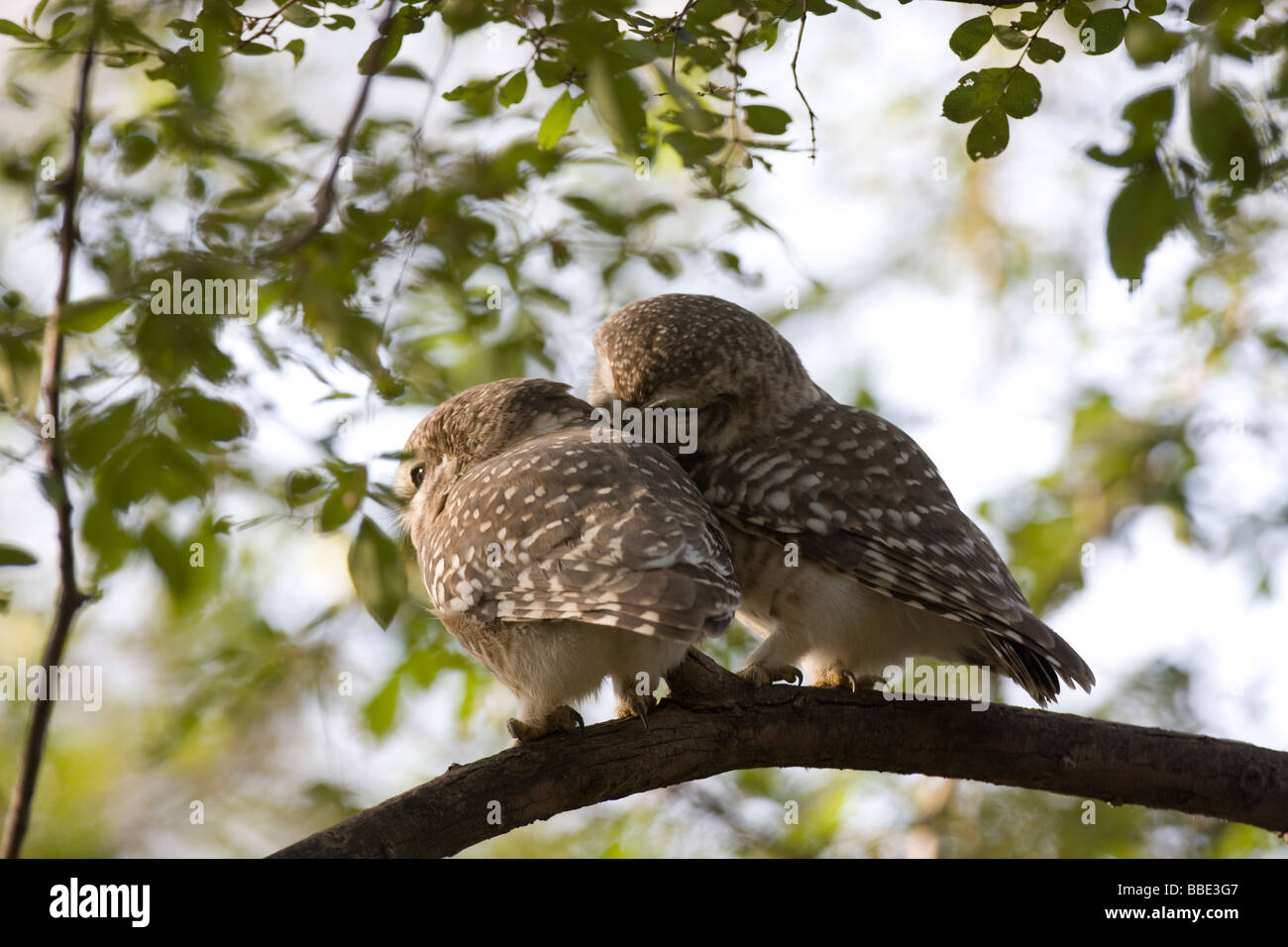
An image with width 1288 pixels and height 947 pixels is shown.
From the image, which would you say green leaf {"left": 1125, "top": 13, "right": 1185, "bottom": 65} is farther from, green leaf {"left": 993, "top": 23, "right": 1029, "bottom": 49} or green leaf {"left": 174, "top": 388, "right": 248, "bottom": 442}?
green leaf {"left": 174, "top": 388, "right": 248, "bottom": 442}

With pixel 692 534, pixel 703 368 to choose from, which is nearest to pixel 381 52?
pixel 692 534

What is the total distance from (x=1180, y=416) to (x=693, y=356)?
362 cm

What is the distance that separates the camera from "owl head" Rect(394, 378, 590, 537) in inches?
132

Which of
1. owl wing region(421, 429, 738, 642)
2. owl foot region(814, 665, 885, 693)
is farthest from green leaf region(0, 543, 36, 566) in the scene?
owl foot region(814, 665, 885, 693)

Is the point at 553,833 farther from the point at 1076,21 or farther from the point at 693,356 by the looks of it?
the point at 1076,21

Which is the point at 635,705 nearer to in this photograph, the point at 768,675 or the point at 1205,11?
the point at 768,675

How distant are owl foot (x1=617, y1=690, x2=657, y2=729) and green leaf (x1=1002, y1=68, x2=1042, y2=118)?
4.61 feet

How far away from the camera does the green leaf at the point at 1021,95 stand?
2223 mm

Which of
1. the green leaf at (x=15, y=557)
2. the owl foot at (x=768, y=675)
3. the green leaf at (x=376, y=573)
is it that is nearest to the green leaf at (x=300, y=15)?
the green leaf at (x=376, y=573)

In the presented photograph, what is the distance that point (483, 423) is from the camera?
11.1 ft

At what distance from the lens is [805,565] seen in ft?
9.83

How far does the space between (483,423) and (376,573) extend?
2.92 ft

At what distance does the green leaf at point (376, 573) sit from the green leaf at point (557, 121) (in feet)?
2.90
